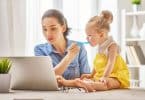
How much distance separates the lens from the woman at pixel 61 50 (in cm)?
173

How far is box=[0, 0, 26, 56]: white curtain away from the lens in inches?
76.7

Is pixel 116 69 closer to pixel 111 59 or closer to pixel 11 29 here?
pixel 111 59

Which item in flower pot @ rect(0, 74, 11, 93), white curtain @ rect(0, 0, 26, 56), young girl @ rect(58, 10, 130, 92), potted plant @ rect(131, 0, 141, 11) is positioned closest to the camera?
flower pot @ rect(0, 74, 11, 93)

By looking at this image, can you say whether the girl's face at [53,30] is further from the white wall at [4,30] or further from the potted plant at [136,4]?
the potted plant at [136,4]

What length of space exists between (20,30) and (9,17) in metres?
0.10

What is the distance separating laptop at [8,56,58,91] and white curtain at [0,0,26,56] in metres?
0.26

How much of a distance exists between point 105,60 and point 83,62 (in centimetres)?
13

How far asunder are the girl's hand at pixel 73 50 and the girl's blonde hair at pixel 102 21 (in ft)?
Answer: 0.44

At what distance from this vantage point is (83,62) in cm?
177

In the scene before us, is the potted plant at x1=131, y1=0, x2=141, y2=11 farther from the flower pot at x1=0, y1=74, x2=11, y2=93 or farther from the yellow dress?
the flower pot at x1=0, y1=74, x2=11, y2=93

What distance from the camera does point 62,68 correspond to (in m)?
1.73

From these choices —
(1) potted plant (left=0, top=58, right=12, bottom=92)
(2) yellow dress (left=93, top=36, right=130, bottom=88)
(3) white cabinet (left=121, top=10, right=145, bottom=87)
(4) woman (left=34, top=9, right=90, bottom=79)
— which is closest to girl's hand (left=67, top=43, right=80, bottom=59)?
(4) woman (left=34, top=9, right=90, bottom=79)

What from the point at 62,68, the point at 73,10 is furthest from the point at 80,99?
the point at 73,10

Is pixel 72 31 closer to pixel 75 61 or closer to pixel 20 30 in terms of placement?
pixel 75 61
